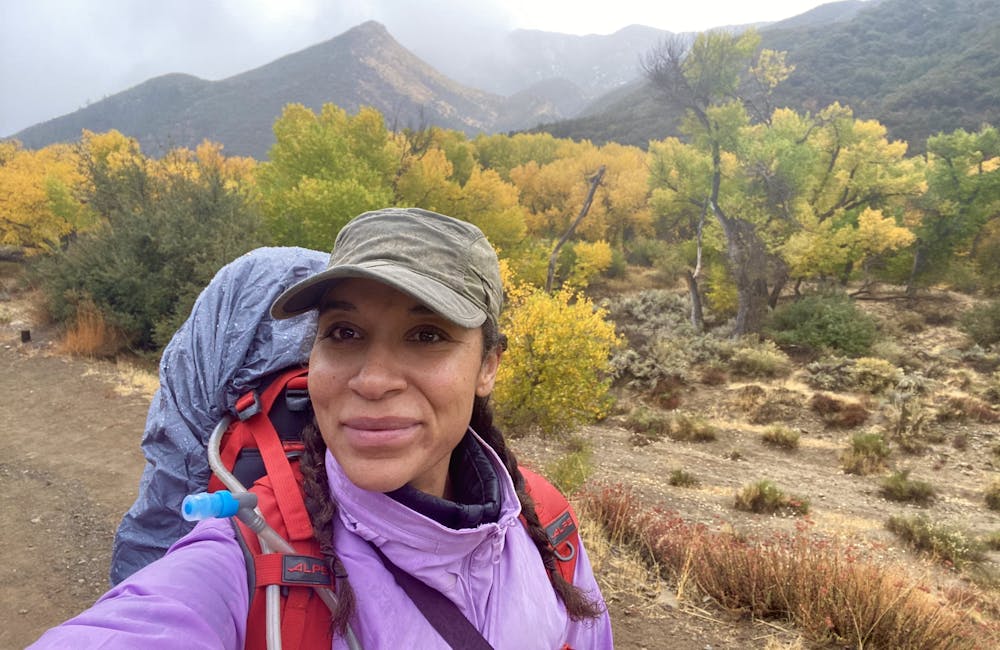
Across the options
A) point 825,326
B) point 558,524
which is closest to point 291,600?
point 558,524

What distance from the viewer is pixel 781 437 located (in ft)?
41.8

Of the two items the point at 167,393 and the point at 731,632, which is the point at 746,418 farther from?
the point at 167,393

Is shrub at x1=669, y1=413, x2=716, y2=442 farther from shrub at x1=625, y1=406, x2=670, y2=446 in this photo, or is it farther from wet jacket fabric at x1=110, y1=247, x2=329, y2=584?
wet jacket fabric at x1=110, y1=247, x2=329, y2=584

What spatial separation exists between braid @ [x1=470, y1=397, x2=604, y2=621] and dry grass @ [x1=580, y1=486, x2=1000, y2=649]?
9.37 feet

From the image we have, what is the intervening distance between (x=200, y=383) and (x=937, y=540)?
926cm

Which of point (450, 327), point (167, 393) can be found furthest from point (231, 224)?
point (450, 327)

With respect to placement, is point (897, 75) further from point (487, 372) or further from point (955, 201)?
point (487, 372)

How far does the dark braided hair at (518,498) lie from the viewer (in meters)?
0.96

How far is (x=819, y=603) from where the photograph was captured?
3.48 m

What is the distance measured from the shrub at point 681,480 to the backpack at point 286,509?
884 cm

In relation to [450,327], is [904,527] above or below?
below

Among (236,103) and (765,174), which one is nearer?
(765,174)

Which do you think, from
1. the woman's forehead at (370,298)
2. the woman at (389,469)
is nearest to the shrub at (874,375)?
the woman at (389,469)

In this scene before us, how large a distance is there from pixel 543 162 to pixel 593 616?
2081 inches
